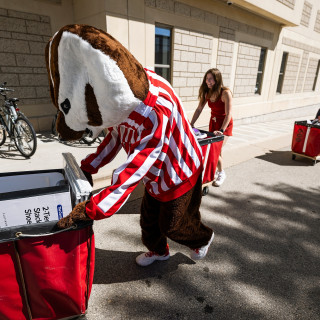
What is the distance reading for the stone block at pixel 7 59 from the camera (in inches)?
209

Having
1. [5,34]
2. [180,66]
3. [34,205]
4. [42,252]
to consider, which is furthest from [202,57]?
[42,252]

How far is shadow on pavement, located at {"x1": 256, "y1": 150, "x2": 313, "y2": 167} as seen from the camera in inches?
190

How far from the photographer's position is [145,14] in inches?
221

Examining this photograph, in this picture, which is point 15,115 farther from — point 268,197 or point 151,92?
point 268,197

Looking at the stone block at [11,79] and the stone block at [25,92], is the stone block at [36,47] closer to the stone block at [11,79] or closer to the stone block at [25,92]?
the stone block at [11,79]

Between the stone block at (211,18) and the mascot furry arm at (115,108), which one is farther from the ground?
the stone block at (211,18)

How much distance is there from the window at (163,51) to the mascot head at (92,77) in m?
5.72

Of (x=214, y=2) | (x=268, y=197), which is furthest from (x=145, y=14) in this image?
(x=268, y=197)

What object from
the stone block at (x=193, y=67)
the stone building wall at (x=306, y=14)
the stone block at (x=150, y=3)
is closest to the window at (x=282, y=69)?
the stone building wall at (x=306, y=14)

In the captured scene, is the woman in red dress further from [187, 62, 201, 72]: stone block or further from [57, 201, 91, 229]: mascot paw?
[187, 62, 201, 72]: stone block

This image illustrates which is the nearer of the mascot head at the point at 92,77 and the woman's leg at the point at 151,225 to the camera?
the mascot head at the point at 92,77

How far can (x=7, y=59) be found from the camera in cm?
538

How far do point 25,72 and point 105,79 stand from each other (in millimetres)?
5787

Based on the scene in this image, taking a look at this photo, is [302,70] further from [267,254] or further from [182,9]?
[267,254]
